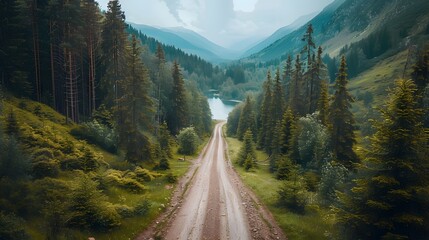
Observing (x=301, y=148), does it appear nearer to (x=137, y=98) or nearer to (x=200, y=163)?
(x=200, y=163)

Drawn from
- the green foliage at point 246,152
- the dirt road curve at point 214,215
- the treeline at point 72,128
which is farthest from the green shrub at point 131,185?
the green foliage at point 246,152

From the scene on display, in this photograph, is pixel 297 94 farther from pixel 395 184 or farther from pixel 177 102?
pixel 395 184

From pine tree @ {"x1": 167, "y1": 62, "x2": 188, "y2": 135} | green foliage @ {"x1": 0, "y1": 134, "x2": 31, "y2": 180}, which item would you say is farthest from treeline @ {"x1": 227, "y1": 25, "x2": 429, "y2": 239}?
pine tree @ {"x1": 167, "y1": 62, "x2": 188, "y2": 135}

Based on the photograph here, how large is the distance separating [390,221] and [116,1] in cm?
3977

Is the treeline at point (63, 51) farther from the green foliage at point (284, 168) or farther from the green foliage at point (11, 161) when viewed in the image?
the green foliage at point (11, 161)

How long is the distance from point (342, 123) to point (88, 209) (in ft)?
81.2

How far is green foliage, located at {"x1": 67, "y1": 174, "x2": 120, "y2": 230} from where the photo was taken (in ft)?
49.2

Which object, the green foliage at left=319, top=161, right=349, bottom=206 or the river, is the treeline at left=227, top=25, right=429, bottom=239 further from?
the river

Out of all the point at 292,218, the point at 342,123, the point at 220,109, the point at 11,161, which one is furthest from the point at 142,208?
the point at 220,109

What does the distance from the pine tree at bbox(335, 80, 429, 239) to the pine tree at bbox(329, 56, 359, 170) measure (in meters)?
15.7

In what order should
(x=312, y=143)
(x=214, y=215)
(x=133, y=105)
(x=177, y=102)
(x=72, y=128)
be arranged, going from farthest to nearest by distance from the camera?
(x=177, y=102)
(x=72, y=128)
(x=312, y=143)
(x=133, y=105)
(x=214, y=215)

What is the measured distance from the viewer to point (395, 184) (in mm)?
12438

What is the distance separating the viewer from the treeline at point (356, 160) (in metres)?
12.2

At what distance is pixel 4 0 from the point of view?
37406 millimetres
